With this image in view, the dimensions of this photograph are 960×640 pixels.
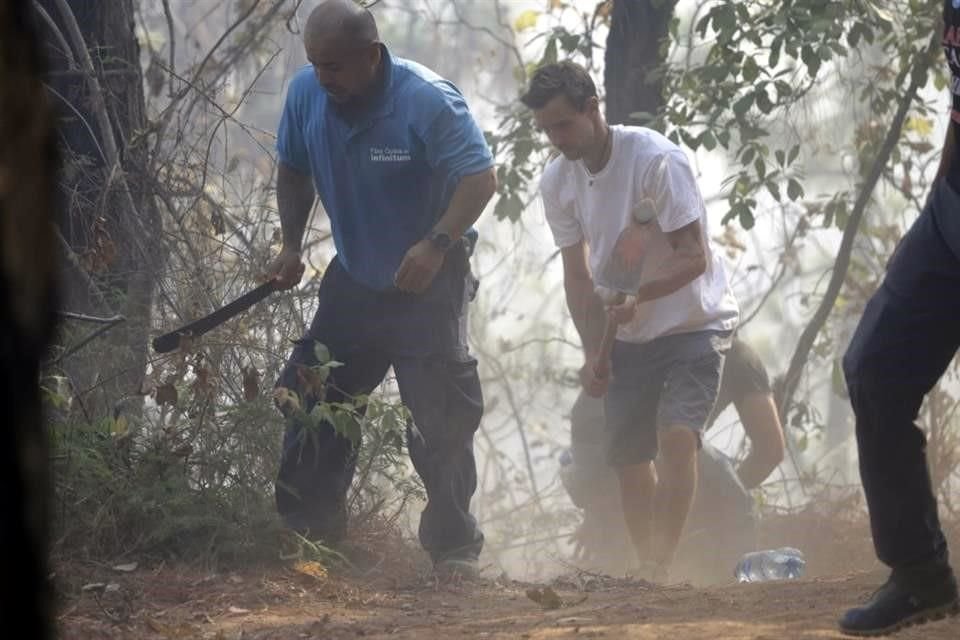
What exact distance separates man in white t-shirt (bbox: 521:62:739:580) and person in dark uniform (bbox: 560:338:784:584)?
96 centimetres

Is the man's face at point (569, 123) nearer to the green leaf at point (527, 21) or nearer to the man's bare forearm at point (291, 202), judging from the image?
the man's bare forearm at point (291, 202)

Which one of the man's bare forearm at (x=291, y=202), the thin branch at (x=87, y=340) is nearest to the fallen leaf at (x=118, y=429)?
the thin branch at (x=87, y=340)

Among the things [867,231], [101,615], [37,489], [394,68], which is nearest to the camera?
[37,489]

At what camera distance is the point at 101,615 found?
4727mm

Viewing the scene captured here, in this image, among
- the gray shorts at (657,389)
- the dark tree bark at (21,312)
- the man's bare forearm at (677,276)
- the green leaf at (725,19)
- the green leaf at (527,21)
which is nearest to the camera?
the dark tree bark at (21,312)

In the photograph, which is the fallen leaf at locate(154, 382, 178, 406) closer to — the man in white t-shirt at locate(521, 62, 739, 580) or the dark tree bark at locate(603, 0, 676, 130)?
the man in white t-shirt at locate(521, 62, 739, 580)

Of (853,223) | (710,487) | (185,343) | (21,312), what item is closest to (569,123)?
(185,343)

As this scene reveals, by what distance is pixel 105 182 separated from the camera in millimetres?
6469

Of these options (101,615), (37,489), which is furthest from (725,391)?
(37,489)

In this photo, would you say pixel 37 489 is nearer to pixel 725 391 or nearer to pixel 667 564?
pixel 667 564

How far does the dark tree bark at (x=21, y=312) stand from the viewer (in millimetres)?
1979

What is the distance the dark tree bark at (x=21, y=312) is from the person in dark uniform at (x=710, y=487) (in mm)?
5500

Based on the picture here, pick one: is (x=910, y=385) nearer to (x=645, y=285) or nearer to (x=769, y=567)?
(x=645, y=285)

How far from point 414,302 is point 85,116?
1.81 m
